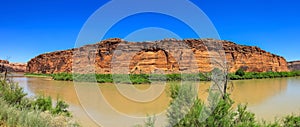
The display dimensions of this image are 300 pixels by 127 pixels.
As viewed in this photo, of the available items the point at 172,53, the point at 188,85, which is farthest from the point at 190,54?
the point at 188,85

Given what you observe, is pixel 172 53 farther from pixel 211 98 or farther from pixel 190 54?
pixel 211 98


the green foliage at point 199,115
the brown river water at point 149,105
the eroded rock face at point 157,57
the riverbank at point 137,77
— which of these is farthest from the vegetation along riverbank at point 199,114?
the eroded rock face at point 157,57

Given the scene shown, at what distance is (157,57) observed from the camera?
5650 centimetres

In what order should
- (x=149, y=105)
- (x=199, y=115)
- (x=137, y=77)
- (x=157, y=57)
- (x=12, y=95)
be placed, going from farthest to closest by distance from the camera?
(x=157, y=57) < (x=137, y=77) < (x=149, y=105) < (x=12, y=95) < (x=199, y=115)

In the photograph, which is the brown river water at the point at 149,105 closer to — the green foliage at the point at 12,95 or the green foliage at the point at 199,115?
the green foliage at the point at 199,115

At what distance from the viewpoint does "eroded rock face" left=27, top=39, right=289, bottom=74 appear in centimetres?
5081

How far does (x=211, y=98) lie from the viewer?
20.5ft

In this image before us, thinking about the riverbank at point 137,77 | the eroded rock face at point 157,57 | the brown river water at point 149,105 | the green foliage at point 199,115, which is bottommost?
the brown river water at point 149,105

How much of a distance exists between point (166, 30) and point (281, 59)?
94856mm

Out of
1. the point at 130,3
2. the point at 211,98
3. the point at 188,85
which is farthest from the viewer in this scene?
the point at 130,3

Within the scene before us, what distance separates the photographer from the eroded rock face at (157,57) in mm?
50812

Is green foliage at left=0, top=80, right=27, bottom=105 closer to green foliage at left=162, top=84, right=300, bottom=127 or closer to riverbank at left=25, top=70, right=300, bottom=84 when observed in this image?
green foliage at left=162, top=84, right=300, bottom=127

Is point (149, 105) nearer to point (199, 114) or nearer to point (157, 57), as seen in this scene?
point (199, 114)

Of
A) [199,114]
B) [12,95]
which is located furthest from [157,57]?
[199,114]
